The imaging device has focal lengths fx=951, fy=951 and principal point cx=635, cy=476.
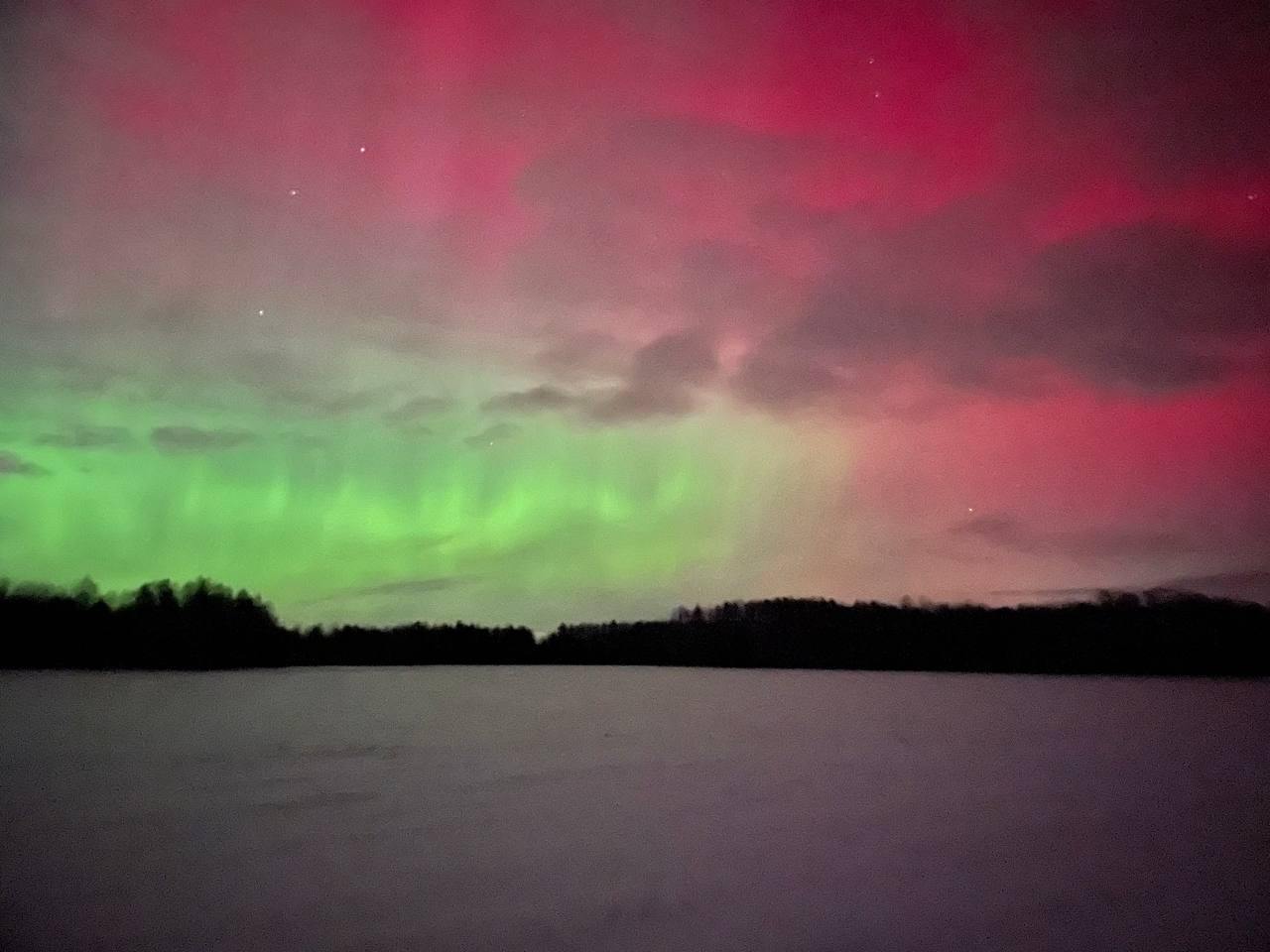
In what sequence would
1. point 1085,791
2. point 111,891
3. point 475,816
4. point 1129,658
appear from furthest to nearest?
1. point 1129,658
2. point 1085,791
3. point 475,816
4. point 111,891

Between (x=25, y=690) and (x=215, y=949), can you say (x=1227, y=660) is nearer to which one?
(x=215, y=949)

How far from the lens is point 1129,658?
3194 centimetres

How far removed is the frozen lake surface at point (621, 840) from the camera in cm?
613

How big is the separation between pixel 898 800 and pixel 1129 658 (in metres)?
24.9

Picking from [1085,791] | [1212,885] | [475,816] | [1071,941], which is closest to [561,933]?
[1071,941]

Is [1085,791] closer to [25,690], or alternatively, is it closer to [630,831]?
[630,831]

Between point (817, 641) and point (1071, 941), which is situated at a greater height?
point (817, 641)

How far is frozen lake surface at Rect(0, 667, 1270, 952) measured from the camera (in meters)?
6.13

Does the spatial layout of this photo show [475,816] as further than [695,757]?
No

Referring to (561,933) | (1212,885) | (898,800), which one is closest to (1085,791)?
(898,800)

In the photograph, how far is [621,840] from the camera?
8.73 m

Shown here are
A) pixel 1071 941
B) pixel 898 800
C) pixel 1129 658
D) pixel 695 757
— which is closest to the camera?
pixel 1071 941

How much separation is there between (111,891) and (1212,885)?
27.0ft

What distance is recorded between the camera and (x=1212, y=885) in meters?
7.46
